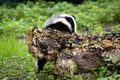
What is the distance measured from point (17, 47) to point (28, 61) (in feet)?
3.92

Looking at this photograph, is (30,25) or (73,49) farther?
(30,25)

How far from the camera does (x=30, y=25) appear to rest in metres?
13.1

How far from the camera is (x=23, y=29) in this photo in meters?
12.2

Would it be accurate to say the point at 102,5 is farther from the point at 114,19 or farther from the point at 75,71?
the point at 75,71

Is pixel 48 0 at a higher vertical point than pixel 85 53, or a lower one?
higher

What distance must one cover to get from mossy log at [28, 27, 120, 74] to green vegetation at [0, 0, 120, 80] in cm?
17

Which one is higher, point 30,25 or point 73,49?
point 30,25

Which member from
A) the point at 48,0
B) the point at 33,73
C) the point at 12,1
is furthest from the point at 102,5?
the point at 33,73

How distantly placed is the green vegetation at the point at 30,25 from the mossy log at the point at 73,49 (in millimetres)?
169

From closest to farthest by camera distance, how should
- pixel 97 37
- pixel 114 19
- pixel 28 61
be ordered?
pixel 97 37 < pixel 28 61 < pixel 114 19

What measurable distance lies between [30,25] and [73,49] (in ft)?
24.9

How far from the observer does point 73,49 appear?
5.64 metres

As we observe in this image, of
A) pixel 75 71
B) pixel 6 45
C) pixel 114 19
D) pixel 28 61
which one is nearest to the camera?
pixel 75 71

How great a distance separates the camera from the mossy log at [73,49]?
5.49m
